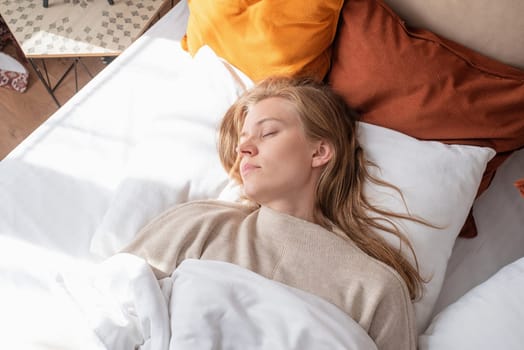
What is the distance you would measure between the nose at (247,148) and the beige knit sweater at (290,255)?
145mm

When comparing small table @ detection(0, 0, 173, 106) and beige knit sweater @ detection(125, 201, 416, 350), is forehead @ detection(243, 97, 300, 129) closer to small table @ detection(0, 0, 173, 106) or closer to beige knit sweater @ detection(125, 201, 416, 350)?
beige knit sweater @ detection(125, 201, 416, 350)

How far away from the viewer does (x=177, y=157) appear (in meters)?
1.28

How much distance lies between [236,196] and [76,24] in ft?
3.21

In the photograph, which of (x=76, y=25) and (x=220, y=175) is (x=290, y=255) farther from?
(x=76, y=25)

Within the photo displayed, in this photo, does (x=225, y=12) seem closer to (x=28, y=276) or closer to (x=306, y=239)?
(x=306, y=239)

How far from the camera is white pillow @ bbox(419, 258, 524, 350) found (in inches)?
38.4

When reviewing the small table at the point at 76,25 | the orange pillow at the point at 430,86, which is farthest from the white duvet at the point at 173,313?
the small table at the point at 76,25

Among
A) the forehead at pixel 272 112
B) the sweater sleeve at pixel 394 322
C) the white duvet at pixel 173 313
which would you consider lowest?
the sweater sleeve at pixel 394 322

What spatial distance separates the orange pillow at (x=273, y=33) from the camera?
129 centimetres

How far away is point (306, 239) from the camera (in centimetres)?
112

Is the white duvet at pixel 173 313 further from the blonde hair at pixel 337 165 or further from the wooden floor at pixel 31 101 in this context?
the wooden floor at pixel 31 101

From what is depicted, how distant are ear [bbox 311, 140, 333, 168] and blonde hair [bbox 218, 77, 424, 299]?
0.01 meters

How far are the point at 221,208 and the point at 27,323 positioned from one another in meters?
0.50

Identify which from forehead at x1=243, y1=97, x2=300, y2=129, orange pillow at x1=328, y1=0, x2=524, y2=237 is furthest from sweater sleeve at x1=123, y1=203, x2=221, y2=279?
orange pillow at x1=328, y1=0, x2=524, y2=237
